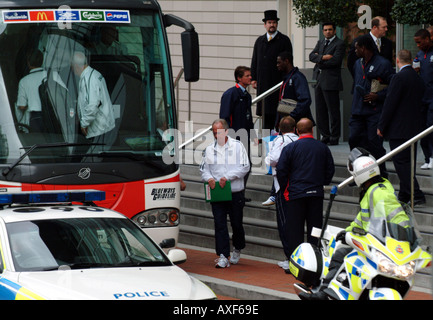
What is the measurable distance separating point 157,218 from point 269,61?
5.29m

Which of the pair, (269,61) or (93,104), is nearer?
(93,104)

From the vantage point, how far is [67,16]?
35.6ft

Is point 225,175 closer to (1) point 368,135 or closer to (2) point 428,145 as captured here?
(1) point 368,135

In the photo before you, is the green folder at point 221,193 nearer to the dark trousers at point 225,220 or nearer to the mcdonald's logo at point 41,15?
the dark trousers at point 225,220

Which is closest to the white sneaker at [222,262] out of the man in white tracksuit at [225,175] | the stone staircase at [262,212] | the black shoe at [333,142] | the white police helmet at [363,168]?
the man in white tracksuit at [225,175]

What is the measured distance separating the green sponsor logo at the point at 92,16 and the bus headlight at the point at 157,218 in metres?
2.32

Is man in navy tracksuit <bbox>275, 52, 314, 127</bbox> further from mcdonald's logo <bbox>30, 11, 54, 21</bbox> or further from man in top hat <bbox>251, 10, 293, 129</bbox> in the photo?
mcdonald's logo <bbox>30, 11, 54, 21</bbox>

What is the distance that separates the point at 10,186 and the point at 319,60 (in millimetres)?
6931

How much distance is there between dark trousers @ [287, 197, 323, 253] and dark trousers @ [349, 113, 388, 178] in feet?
5.65

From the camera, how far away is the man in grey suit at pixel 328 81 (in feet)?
50.7

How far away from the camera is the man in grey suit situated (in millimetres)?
15461

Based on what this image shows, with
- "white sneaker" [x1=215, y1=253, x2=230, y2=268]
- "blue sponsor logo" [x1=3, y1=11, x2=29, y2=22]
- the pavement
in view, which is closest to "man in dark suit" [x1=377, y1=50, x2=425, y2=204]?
the pavement

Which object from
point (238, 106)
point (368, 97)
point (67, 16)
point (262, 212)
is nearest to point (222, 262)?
point (262, 212)

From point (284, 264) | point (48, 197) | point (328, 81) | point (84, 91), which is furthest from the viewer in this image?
point (328, 81)
